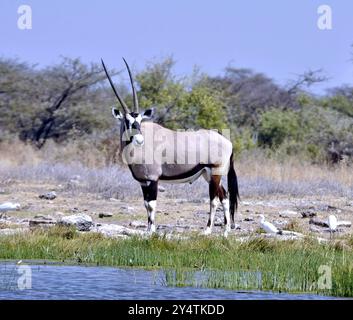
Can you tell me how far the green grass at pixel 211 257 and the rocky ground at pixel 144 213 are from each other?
1.06 m

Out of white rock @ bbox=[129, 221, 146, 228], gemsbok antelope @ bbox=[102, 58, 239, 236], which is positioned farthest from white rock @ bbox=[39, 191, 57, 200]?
gemsbok antelope @ bbox=[102, 58, 239, 236]

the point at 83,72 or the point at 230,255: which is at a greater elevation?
the point at 83,72

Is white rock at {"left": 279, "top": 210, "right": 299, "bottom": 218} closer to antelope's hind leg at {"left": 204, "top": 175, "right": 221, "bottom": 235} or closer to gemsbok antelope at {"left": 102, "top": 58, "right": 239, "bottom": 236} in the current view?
gemsbok antelope at {"left": 102, "top": 58, "right": 239, "bottom": 236}

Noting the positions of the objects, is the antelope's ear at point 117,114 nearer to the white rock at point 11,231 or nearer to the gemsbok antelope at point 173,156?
the gemsbok antelope at point 173,156

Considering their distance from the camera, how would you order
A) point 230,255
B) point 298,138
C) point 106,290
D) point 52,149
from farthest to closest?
point 298,138
point 52,149
point 230,255
point 106,290

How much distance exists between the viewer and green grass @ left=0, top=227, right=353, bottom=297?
8.91 m

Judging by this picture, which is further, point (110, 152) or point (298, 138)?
point (298, 138)

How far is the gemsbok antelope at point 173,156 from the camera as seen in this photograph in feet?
41.1

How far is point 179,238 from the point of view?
1101 centimetres

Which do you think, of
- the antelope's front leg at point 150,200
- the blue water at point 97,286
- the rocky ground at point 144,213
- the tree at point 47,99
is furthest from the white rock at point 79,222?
the tree at point 47,99
